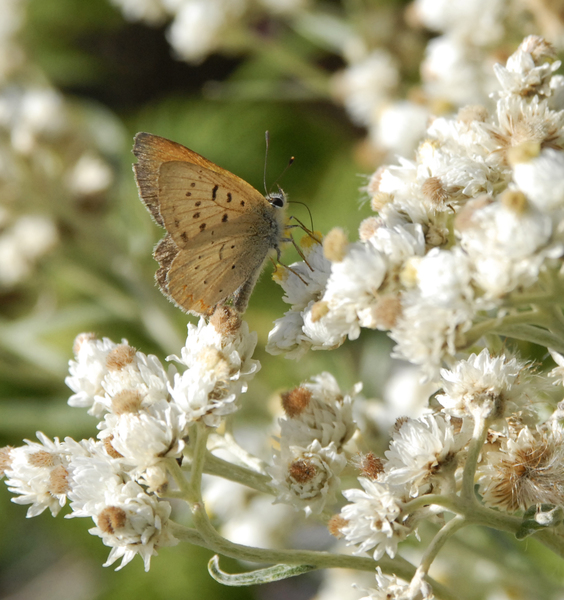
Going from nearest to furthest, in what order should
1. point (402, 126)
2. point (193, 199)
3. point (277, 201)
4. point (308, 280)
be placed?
point (308, 280) < point (193, 199) < point (277, 201) < point (402, 126)

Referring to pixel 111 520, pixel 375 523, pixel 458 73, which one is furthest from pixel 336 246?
pixel 458 73

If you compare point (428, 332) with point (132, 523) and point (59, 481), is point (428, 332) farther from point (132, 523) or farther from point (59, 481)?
point (59, 481)

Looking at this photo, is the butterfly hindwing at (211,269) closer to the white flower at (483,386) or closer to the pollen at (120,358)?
the pollen at (120,358)

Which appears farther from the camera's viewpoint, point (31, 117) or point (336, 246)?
point (31, 117)

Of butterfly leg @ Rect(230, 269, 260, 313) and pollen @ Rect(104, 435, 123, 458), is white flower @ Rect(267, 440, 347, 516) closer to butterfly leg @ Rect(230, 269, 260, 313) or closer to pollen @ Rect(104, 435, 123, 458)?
pollen @ Rect(104, 435, 123, 458)

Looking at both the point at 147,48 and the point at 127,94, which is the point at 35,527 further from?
the point at 147,48

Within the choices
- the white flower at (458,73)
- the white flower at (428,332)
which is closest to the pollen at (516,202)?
the white flower at (428,332)

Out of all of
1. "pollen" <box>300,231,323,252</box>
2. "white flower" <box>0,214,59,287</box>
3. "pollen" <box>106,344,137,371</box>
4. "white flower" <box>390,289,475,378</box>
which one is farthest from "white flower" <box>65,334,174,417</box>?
"white flower" <box>0,214,59,287</box>

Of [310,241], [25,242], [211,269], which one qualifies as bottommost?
[25,242]
